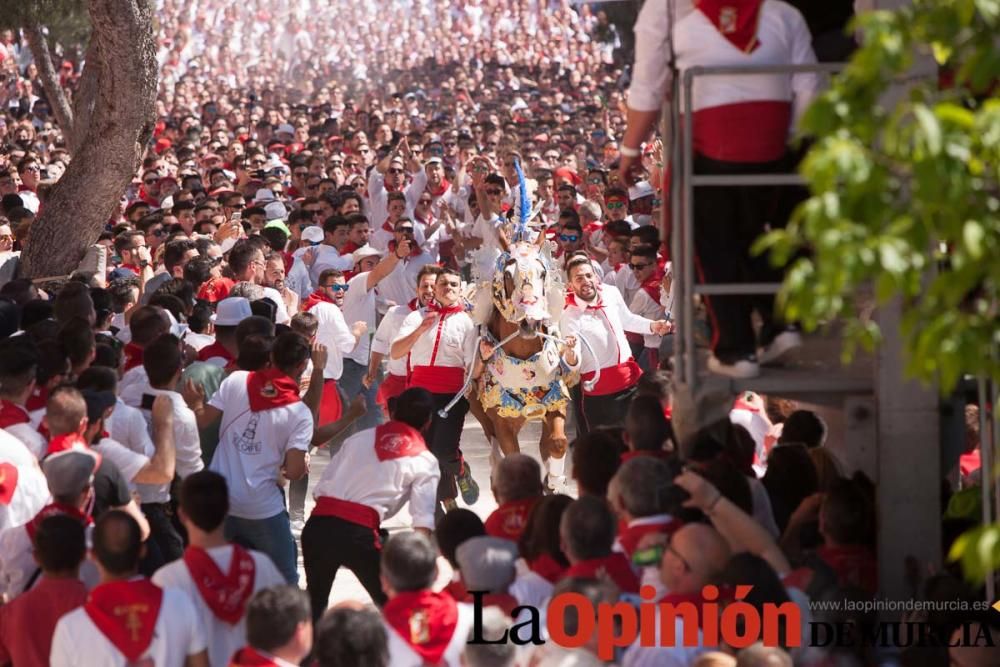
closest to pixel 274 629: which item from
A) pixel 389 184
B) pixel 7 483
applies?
pixel 7 483

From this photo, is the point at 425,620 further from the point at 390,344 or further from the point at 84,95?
the point at 84,95

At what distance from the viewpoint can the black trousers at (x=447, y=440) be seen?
37.8ft

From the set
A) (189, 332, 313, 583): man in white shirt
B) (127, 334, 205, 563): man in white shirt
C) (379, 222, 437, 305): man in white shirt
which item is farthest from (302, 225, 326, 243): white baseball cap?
(127, 334, 205, 563): man in white shirt

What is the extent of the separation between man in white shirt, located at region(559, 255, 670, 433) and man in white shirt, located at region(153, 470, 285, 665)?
221 inches

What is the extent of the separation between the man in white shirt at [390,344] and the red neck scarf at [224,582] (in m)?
5.16

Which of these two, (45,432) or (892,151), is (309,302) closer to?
(45,432)

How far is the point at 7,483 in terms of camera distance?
23.1 feet

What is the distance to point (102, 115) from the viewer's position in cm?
1298

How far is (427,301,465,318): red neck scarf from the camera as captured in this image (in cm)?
1188

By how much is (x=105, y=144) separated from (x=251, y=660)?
8140 millimetres

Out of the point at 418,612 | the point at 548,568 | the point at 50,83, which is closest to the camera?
the point at 418,612

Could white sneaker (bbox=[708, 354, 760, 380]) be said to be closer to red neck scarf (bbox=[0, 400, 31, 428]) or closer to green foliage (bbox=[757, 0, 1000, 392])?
green foliage (bbox=[757, 0, 1000, 392])

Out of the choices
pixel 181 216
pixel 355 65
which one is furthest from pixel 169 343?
pixel 355 65

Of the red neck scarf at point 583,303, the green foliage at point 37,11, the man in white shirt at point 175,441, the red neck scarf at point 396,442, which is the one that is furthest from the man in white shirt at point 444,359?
the green foliage at point 37,11
